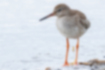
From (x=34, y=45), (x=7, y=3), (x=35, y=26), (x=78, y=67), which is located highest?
(x=7, y=3)

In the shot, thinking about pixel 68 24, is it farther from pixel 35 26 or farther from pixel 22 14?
pixel 22 14

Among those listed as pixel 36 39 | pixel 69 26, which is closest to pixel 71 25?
pixel 69 26

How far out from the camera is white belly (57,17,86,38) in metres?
4.72

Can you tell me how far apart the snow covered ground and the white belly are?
1.60 feet

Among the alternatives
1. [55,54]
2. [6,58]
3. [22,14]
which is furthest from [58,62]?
[22,14]

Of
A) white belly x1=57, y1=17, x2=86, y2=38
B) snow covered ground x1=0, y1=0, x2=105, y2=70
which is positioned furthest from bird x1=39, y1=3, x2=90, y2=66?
snow covered ground x1=0, y1=0, x2=105, y2=70

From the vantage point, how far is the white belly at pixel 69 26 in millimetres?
4719

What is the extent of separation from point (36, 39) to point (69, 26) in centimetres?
140

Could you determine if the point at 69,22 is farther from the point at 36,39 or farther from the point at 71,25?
the point at 36,39

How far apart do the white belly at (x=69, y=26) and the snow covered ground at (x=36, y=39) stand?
1.60 feet

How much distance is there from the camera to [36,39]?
237 inches

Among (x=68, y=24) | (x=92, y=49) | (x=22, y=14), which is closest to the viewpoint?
(x=68, y=24)

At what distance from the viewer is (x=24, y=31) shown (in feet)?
21.2

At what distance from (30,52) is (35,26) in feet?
5.05
